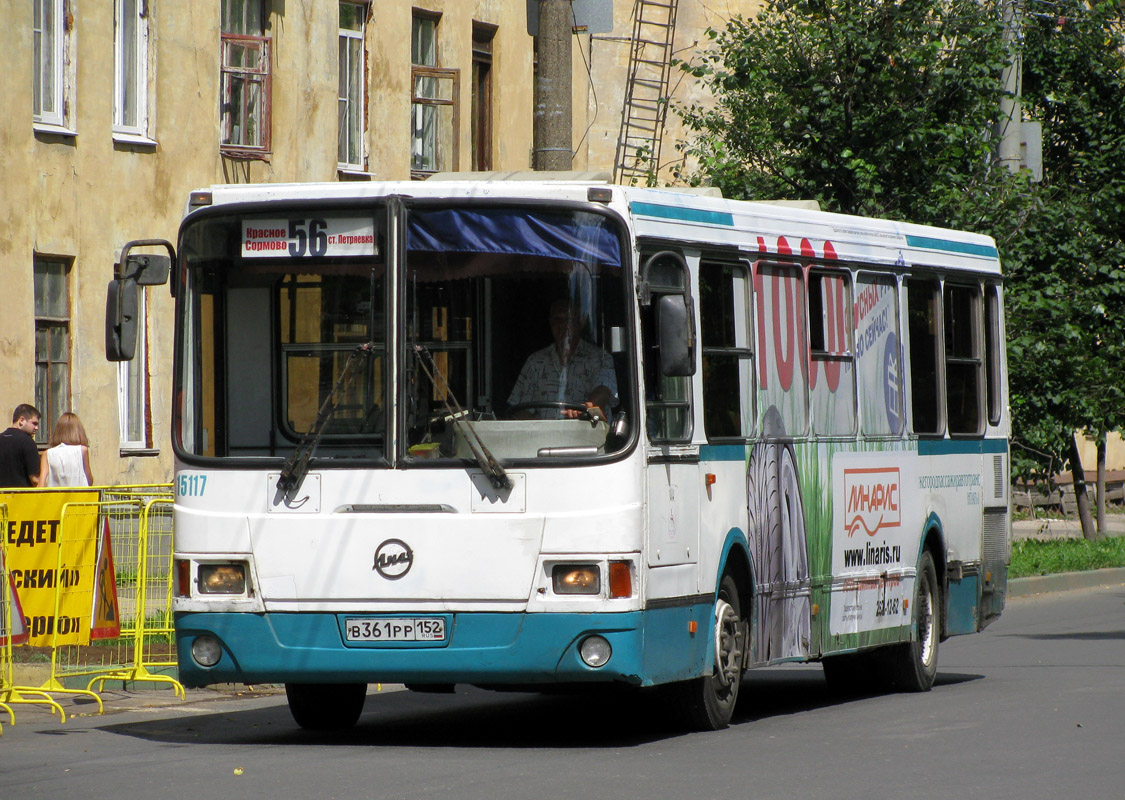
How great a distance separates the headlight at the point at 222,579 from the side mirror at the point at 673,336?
2184mm

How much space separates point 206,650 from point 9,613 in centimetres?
202

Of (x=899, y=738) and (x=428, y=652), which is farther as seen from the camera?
(x=899, y=738)

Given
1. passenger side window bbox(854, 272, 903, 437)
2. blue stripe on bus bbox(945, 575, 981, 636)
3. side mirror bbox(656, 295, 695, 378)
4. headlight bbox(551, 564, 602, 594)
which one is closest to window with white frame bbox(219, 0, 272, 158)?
blue stripe on bus bbox(945, 575, 981, 636)

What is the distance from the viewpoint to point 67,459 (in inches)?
700

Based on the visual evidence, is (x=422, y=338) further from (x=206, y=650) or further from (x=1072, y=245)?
(x=1072, y=245)

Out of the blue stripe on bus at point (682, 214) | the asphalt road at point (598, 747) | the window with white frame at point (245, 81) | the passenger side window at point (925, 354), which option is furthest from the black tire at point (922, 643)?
the window with white frame at point (245, 81)

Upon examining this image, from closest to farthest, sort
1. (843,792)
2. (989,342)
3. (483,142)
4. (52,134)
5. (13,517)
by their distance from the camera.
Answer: (843,792) → (13,517) → (989,342) → (52,134) → (483,142)

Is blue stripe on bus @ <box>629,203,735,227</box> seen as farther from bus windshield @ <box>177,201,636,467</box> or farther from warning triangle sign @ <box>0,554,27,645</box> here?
warning triangle sign @ <box>0,554,27,645</box>

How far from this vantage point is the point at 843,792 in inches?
338

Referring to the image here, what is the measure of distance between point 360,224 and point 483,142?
61.8 feet

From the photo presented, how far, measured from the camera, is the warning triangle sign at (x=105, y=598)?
12133 millimetres

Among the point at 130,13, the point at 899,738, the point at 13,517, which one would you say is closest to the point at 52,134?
the point at 130,13

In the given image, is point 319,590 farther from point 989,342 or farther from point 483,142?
point 483,142

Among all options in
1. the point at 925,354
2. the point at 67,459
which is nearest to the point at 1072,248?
the point at 925,354
